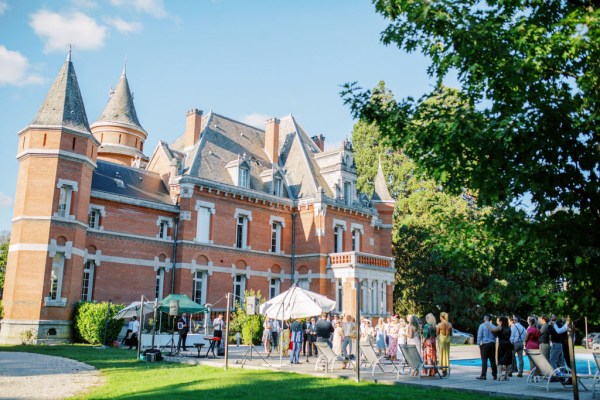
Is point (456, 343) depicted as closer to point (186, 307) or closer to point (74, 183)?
point (186, 307)

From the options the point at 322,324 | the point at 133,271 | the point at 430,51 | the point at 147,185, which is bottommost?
the point at 322,324

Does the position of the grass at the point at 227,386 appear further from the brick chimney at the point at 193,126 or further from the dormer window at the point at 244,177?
the brick chimney at the point at 193,126

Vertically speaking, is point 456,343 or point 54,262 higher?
point 54,262

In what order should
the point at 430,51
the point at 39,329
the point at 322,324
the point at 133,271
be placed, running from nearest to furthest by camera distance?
the point at 430,51
the point at 322,324
the point at 39,329
the point at 133,271

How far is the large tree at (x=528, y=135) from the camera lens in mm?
7773

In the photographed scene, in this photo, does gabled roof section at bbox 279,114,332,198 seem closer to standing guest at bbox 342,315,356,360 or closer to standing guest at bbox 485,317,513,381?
standing guest at bbox 342,315,356,360

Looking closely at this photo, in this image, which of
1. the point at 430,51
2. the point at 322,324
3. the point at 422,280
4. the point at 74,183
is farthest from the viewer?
the point at 422,280

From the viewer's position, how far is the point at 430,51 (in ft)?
31.9

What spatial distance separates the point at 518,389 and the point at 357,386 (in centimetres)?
365

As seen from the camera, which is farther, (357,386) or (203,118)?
(203,118)

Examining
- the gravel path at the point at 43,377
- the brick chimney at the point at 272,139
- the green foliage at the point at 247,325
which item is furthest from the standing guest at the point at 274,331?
the brick chimney at the point at 272,139

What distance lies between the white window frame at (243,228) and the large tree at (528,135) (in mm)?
24369

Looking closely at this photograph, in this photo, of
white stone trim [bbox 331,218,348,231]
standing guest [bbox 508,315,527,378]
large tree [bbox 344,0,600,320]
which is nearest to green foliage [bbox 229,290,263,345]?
white stone trim [bbox 331,218,348,231]

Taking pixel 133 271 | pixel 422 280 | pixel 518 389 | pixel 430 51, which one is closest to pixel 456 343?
pixel 422 280
